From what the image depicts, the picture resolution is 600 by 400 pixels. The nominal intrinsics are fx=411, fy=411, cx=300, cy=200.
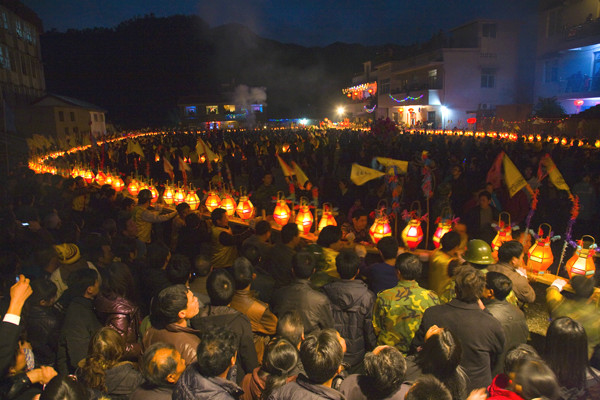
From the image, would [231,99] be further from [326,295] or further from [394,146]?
[326,295]

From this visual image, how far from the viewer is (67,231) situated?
6926mm

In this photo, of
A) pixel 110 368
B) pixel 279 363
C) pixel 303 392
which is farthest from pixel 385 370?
pixel 110 368

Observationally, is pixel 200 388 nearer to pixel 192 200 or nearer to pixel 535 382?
pixel 535 382

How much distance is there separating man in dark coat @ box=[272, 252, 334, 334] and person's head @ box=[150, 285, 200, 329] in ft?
2.64

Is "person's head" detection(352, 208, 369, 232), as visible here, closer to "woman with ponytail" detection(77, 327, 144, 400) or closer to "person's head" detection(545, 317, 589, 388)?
"person's head" detection(545, 317, 589, 388)

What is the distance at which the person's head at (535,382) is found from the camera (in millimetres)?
2209

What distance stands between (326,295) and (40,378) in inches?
90.6

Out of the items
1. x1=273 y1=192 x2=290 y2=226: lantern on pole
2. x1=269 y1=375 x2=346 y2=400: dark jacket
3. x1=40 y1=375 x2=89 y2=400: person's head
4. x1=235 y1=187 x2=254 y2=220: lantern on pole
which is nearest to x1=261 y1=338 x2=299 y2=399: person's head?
x1=269 y1=375 x2=346 y2=400: dark jacket

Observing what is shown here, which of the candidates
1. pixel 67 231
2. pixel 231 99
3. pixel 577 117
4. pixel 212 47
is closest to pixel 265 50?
pixel 212 47

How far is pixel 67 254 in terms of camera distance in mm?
4781

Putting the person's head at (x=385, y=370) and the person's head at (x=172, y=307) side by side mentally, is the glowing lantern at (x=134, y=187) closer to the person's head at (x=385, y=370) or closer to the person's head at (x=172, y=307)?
the person's head at (x=172, y=307)

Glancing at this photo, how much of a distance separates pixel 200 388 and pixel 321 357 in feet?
2.52

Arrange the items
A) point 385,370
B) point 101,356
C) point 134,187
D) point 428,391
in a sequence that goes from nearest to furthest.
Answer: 1. point 428,391
2. point 385,370
3. point 101,356
4. point 134,187

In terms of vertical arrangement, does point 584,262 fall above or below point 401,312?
above
